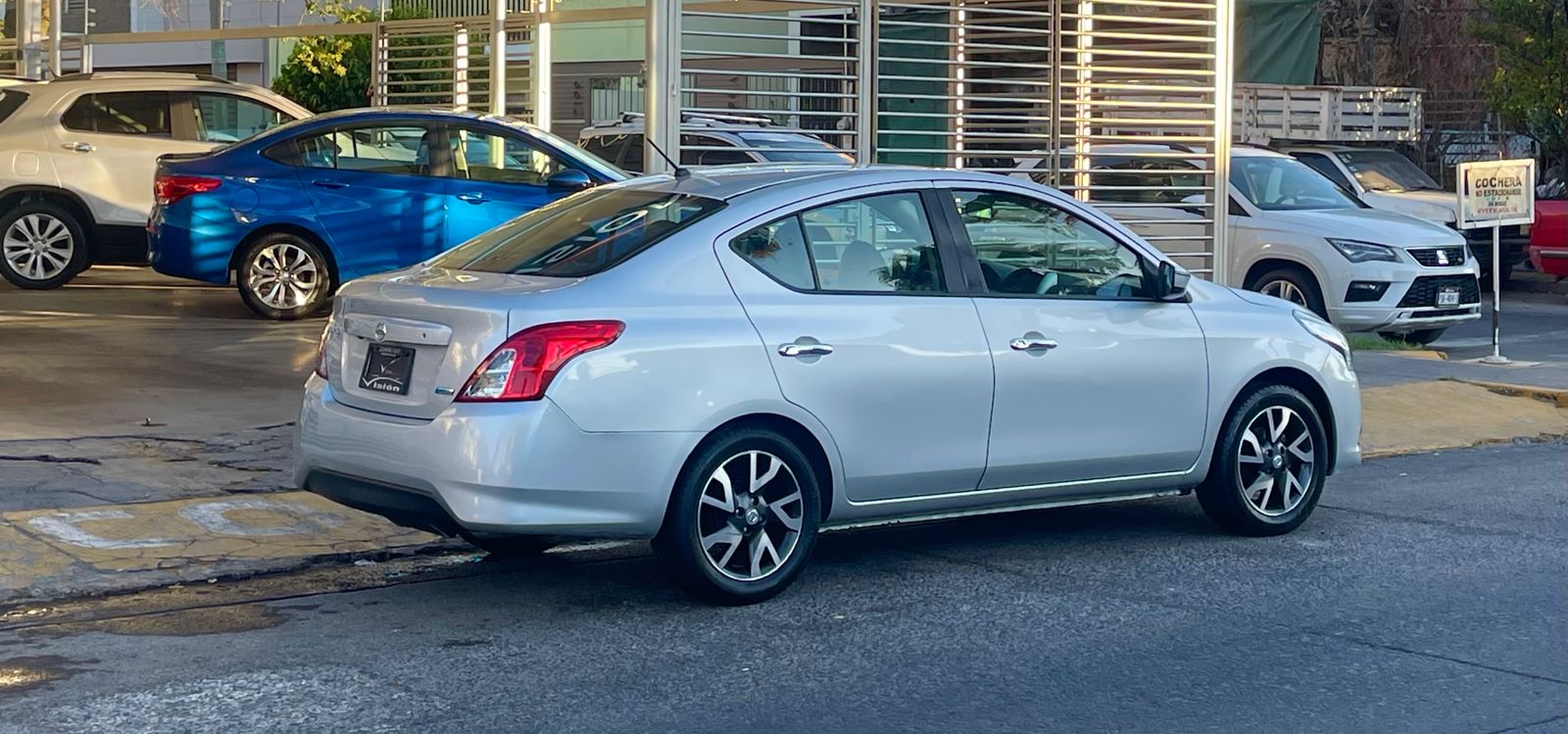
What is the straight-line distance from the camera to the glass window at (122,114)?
50.3 feet

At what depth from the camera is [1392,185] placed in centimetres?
2055

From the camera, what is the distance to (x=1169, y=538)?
8086 millimetres

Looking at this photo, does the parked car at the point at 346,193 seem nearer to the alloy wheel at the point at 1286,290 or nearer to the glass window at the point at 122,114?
the glass window at the point at 122,114

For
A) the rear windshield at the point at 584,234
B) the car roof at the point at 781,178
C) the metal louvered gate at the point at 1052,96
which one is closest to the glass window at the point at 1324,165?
the metal louvered gate at the point at 1052,96

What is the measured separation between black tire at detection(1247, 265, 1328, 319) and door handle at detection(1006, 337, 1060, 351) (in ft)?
30.0

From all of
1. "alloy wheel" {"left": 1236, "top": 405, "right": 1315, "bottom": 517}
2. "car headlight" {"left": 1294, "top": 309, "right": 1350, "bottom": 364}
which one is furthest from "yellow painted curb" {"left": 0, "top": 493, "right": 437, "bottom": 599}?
"car headlight" {"left": 1294, "top": 309, "right": 1350, "bottom": 364}

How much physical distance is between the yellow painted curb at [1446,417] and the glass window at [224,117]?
920 centimetres

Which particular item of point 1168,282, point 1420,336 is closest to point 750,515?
point 1168,282

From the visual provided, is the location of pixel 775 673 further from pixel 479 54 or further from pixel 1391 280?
pixel 479 54

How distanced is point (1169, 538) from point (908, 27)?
5.40m

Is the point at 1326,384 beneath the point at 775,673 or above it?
above

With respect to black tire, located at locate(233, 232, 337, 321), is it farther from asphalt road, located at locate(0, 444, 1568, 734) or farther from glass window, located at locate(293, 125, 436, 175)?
asphalt road, located at locate(0, 444, 1568, 734)

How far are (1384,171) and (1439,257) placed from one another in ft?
17.3

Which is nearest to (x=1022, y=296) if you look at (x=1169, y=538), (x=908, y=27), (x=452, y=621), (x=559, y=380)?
(x=1169, y=538)
